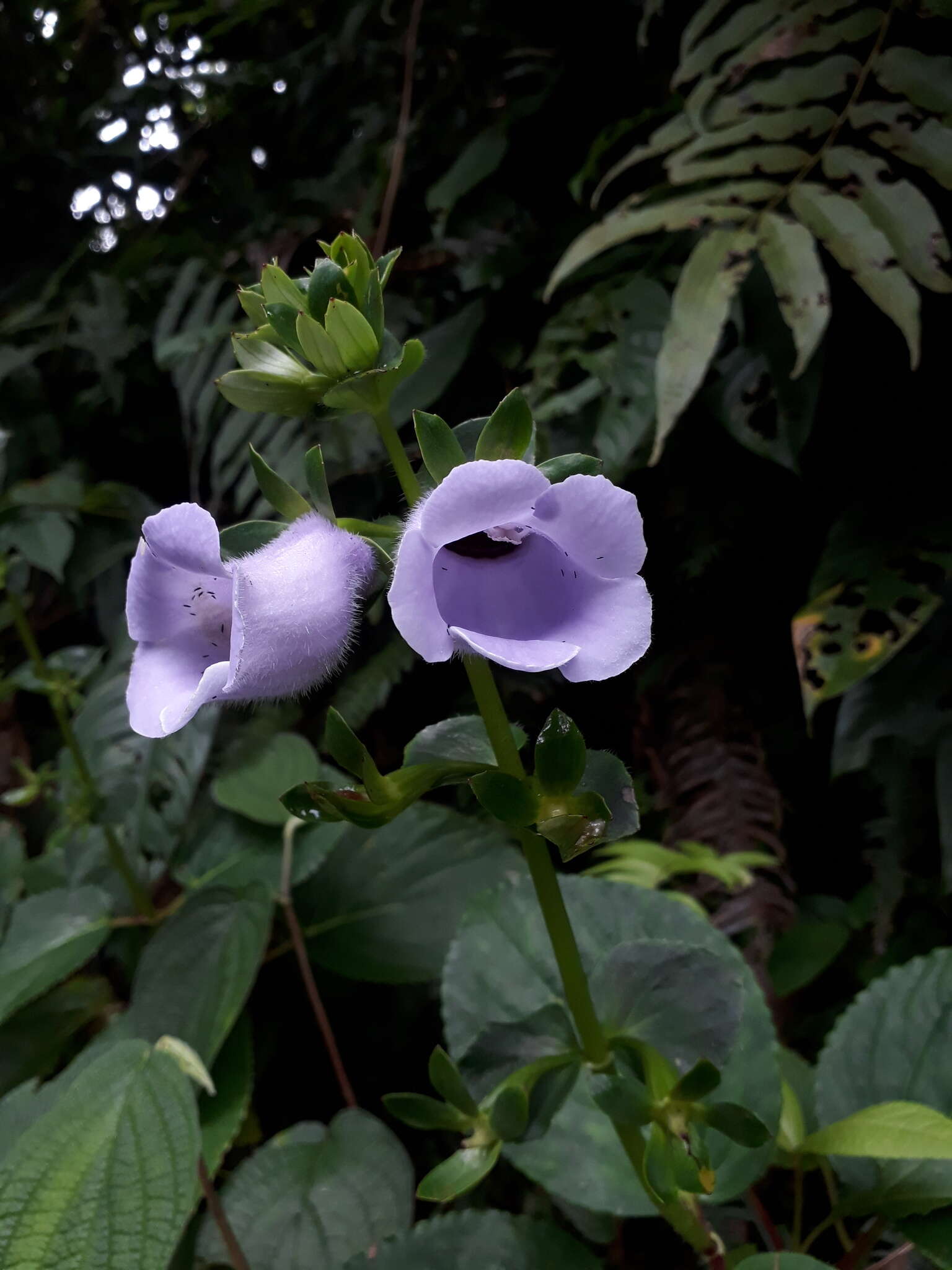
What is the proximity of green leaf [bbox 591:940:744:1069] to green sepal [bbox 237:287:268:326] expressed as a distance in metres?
0.41

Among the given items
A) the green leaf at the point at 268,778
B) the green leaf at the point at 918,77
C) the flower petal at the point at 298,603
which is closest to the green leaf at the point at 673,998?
the flower petal at the point at 298,603

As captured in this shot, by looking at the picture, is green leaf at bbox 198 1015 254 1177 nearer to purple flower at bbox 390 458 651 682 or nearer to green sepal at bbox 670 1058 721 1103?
green sepal at bbox 670 1058 721 1103

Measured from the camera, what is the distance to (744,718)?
119cm

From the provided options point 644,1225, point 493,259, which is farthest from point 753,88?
point 644,1225

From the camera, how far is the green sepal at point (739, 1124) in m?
0.44

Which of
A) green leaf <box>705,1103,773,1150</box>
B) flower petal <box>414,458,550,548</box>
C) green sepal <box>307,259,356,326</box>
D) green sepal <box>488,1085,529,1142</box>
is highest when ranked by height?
green sepal <box>307,259,356,326</box>

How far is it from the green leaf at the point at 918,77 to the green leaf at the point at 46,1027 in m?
1.42

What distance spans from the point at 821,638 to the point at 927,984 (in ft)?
1.12

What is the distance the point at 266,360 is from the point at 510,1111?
1.32 ft

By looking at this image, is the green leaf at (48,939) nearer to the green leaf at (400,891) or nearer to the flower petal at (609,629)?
the green leaf at (400,891)

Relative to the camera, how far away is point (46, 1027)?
3.52ft

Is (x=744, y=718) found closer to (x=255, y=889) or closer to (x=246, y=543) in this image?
(x=255, y=889)

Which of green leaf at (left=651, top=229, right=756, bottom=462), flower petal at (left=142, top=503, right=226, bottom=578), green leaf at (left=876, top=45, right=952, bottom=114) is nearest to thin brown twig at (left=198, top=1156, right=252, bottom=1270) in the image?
flower petal at (left=142, top=503, right=226, bottom=578)

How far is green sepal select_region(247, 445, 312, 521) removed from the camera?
44 centimetres
